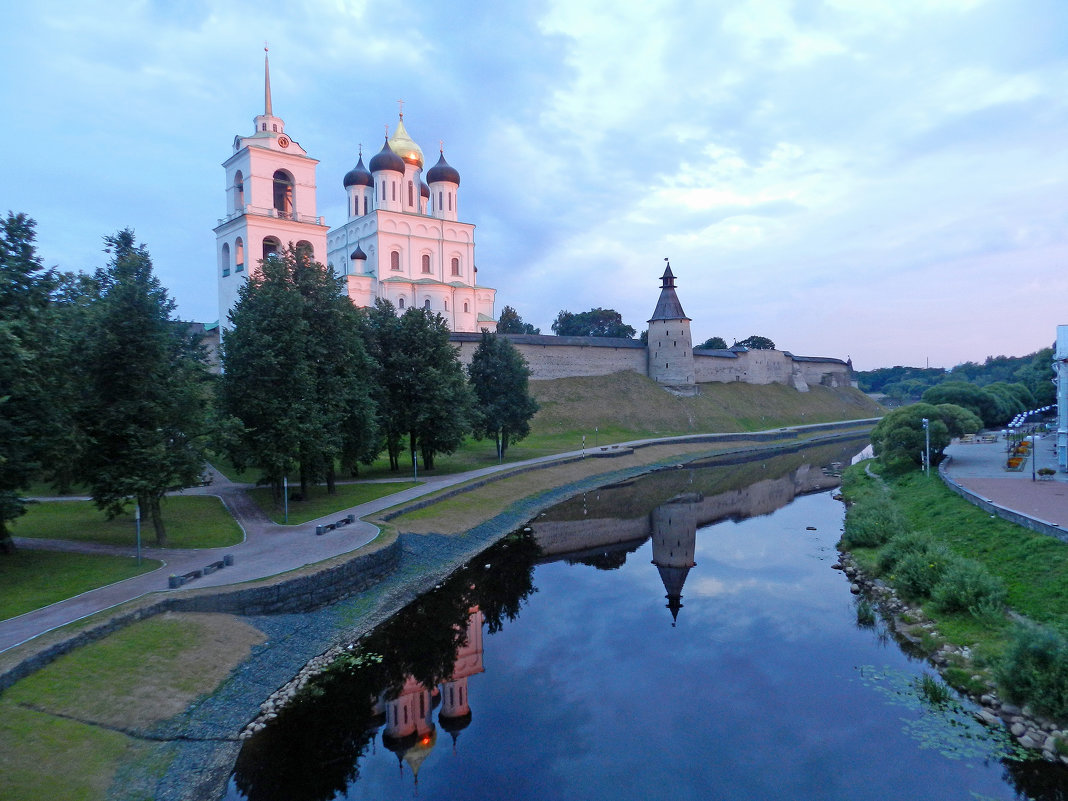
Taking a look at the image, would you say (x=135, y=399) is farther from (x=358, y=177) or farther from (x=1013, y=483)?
(x=358, y=177)

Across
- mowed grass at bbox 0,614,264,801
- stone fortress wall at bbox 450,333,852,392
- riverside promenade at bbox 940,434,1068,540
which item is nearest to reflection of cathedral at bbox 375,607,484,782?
mowed grass at bbox 0,614,264,801

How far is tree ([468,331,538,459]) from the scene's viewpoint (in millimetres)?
34188

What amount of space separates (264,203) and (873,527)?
32319 mm

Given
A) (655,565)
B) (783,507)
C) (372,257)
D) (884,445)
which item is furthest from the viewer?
(372,257)

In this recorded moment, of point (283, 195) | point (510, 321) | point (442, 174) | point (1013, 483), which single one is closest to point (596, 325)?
point (510, 321)

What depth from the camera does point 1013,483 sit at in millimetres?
22344

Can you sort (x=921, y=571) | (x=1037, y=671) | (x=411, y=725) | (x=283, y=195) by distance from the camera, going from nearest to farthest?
1. (x=1037, y=671)
2. (x=411, y=725)
3. (x=921, y=571)
4. (x=283, y=195)

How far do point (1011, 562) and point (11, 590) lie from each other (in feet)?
63.9

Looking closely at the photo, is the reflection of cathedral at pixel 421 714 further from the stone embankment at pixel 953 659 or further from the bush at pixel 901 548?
the bush at pixel 901 548

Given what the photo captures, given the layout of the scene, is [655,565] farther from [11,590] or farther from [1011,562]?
[11,590]

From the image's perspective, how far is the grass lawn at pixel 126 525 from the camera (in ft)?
54.2

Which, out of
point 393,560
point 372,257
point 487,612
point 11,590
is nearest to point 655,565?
point 487,612

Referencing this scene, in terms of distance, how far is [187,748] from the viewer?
9.04 meters

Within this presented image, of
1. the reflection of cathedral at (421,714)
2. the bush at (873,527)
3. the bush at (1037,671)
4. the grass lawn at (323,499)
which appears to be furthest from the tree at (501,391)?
the bush at (1037,671)
